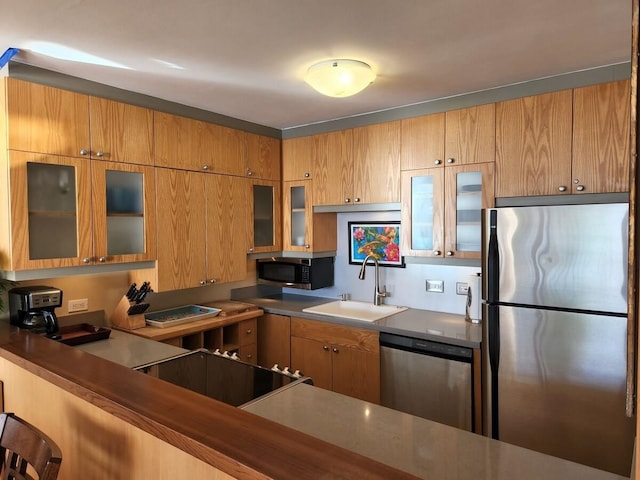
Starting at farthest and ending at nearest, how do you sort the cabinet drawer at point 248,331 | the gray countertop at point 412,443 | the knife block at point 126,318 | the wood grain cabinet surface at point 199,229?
1. the cabinet drawer at point 248,331
2. the wood grain cabinet surface at point 199,229
3. the knife block at point 126,318
4. the gray countertop at point 412,443

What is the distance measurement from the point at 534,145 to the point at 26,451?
2673 mm

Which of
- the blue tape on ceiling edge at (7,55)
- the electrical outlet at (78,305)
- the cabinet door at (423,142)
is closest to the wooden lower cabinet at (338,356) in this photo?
the cabinet door at (423,142)

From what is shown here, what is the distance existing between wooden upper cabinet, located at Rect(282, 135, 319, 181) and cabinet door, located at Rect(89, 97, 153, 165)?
1.22 meters

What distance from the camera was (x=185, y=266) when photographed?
2.98m

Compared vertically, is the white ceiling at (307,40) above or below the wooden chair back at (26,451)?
above

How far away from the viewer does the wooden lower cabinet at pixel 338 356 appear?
9.27 ft

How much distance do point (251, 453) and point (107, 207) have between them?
6.71 ft

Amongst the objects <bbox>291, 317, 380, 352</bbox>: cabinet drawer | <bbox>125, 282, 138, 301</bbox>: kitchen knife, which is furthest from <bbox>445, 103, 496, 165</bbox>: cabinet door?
<bbox>125, 282, 138, 301</bbox>: kitchen knife

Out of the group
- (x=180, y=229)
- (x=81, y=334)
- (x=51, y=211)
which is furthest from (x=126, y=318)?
(x=51, y=211)

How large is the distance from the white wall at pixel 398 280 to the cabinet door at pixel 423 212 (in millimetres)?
307

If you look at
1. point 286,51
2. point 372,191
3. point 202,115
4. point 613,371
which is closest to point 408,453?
point 613,371

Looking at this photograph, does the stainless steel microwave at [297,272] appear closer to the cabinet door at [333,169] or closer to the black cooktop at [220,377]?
the cabinet door at [333,169]

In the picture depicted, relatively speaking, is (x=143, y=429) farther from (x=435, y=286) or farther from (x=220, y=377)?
(x=435, y=286)

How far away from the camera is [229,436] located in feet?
3.58
